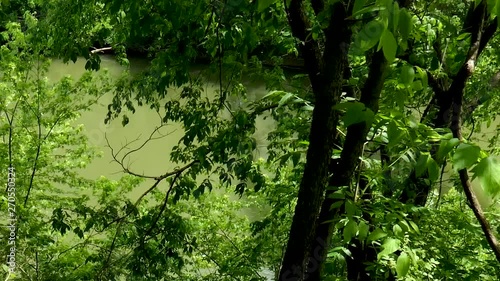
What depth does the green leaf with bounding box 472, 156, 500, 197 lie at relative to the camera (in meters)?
0.85

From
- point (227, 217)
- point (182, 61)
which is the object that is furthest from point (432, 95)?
point (227, 217)

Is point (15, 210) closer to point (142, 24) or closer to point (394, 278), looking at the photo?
point (142, 24)

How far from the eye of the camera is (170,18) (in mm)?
2029

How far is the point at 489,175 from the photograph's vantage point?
0.87 metres

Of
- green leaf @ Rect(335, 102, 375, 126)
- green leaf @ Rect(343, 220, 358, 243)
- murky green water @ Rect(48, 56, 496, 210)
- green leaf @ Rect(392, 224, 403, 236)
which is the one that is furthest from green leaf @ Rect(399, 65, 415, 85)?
murky green water @ Rect(48, 56, 496, 210)

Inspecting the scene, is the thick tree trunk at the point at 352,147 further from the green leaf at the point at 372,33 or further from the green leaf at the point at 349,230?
the green leaf at the point at 372,33

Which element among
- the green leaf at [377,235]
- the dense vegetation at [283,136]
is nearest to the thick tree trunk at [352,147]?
the dense vegetation at [283,136]

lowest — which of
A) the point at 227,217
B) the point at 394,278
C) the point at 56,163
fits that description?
the point at 394,278

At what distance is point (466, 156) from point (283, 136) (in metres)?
2.09

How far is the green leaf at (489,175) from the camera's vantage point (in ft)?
2.80

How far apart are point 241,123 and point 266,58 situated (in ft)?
1.93

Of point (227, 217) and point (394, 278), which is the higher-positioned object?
point (227, 217)

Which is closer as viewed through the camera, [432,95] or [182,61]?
[182,61]

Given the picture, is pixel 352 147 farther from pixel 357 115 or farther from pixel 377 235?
pixel 357 115
